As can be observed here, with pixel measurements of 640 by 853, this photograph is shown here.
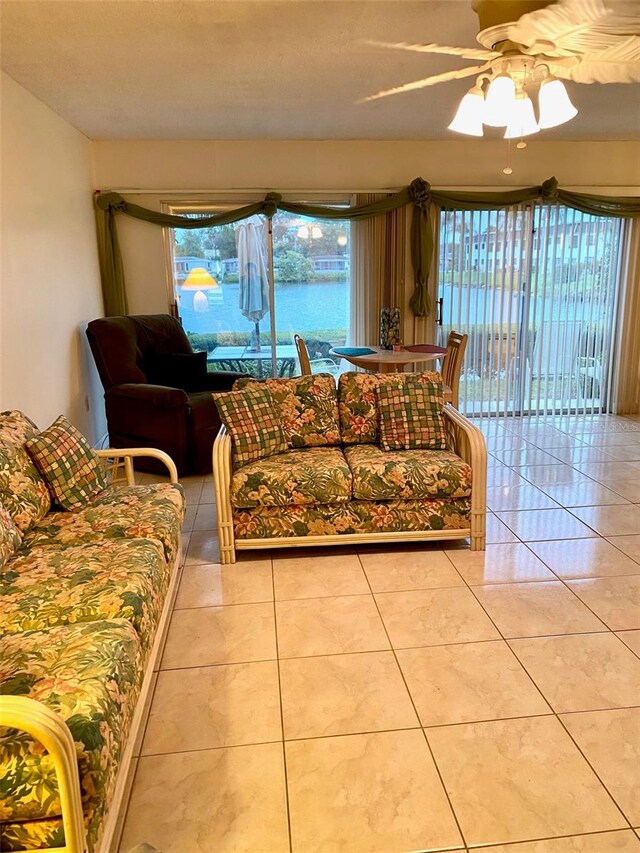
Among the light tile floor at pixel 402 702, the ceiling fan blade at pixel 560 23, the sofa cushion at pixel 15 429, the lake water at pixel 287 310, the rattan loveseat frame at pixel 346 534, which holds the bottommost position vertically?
the light tile floor at pixel 402 702

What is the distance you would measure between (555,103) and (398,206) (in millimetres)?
3332

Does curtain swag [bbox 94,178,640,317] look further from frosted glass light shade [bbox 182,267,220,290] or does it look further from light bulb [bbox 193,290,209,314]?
light bulb [bbox 193,290,209,314]

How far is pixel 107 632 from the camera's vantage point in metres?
1.76

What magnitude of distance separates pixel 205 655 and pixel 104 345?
292 cm

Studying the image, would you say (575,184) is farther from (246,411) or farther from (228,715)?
(228,715)

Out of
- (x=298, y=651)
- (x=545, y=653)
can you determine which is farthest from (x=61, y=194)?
(x=545, y=653)

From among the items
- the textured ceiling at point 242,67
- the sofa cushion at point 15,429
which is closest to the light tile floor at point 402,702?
the sofa cushion at point 15,429

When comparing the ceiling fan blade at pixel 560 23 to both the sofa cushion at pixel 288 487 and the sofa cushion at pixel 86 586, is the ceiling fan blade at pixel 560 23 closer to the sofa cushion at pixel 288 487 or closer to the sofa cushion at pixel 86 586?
the sofa cushion at pixel 288 487

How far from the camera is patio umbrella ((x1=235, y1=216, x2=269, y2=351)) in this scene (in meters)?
5.85

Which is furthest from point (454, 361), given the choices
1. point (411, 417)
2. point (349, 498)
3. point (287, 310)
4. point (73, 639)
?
point (73, 639)

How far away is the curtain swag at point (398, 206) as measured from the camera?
555 centimetres

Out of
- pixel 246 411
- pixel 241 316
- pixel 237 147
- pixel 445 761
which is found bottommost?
pixel 445 761

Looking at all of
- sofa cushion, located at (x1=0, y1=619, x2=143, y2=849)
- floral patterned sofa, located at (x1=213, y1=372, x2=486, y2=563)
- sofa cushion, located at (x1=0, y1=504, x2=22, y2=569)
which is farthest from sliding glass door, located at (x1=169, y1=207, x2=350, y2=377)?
sofa cushion, located at (x1=0, y1=619, x2=143, y2=849)

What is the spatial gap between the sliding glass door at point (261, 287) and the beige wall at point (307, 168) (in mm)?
271
